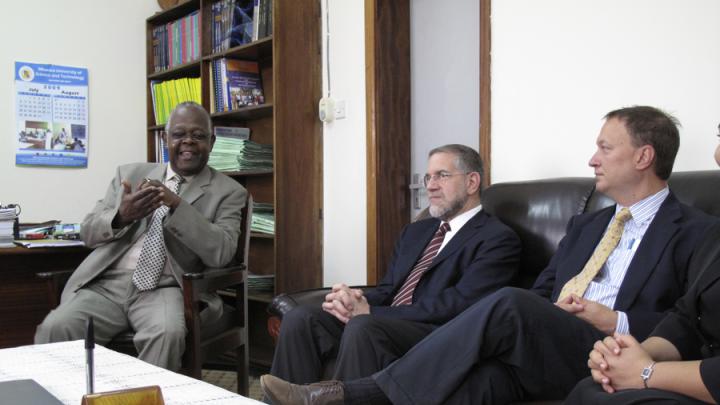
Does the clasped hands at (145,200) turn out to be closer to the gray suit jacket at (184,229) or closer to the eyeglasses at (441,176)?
the gray suit jacket at (184,229)

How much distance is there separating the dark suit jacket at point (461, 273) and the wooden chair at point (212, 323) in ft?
1.93

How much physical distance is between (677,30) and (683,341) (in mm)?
1135

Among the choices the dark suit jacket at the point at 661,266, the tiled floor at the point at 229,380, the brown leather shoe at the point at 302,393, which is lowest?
the tiled floor at the point at 229,380

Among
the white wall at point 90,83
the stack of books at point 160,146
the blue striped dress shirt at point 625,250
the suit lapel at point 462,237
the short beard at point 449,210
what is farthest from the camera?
the stack of books at point 160,146

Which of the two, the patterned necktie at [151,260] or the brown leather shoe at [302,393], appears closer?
the brown leather shoe at [302,393]

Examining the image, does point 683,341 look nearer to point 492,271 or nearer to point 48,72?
point 492,271

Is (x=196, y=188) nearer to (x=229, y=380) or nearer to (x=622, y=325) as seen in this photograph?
(x=229, y=380)

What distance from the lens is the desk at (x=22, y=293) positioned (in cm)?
295

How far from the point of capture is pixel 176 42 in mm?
4363

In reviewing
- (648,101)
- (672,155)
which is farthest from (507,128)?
(672,155)

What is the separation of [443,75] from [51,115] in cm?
246

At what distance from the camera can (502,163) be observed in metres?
2.78

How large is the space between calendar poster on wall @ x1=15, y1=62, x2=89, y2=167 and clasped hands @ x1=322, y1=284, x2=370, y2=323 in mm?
2608

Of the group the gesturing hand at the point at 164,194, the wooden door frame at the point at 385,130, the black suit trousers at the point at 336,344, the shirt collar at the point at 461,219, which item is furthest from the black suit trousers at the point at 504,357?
the wooden door frame at the point at 385,130
